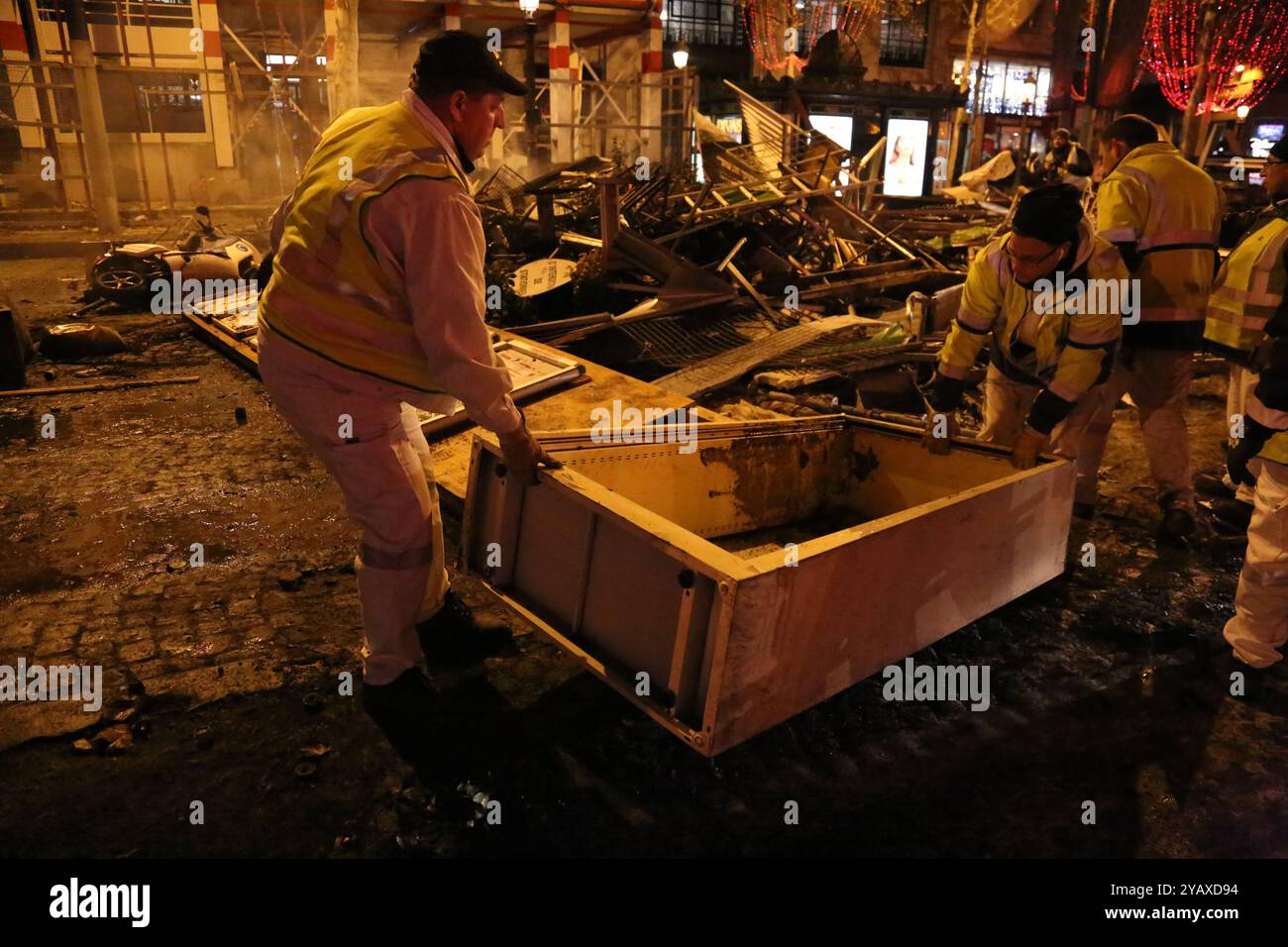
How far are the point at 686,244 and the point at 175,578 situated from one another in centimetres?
677

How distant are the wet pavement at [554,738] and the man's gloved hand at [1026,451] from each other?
0.80 metres

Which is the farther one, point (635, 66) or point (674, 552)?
point (635, 66)

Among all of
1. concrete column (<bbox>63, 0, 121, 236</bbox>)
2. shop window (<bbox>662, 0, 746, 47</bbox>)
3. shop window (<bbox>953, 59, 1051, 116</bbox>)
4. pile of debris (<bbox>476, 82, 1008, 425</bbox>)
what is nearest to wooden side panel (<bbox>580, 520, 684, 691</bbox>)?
pile of debris (<bbox>476, 82, 1008, 425</bbox>)

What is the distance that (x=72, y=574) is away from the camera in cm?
392

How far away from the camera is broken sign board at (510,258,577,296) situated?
7.93m

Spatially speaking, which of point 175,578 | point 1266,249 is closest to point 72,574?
point 175,578

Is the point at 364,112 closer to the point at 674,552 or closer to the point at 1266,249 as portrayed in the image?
the point at 674,552

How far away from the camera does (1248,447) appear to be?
3.25 meters

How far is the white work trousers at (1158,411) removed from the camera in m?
4.45

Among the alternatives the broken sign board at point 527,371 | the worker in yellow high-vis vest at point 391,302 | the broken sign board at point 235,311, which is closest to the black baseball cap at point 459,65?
the worker in yellow high-vis vest at point 391,302

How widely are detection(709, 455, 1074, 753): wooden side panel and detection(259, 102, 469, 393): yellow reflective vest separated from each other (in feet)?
4.40

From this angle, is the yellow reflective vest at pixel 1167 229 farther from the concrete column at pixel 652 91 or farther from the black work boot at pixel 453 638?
the concrete column at pixel 652 91

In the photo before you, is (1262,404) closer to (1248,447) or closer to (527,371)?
(1248,447)

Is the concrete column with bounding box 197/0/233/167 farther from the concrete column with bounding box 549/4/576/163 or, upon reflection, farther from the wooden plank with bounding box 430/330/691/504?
the wooden plank with bounding box 430/330/691/504
